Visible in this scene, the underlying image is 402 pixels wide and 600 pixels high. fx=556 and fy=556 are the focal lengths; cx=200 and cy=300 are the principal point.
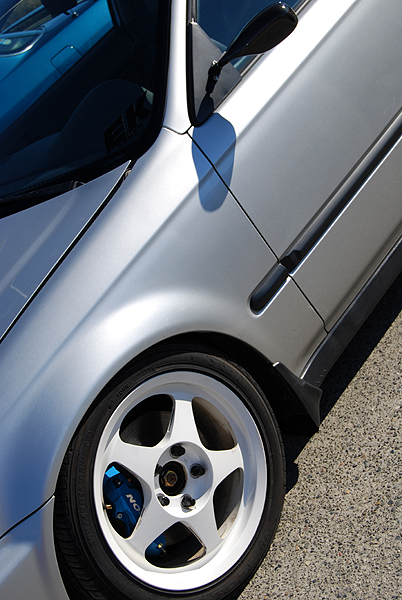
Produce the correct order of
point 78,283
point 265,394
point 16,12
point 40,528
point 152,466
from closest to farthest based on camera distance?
point 40,528 → point 78,283 → point 152,466 → point 265,394 → point 16,12

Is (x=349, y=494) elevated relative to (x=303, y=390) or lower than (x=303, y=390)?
lower

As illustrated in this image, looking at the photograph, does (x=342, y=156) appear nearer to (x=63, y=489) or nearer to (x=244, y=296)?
(x=244, y=296)

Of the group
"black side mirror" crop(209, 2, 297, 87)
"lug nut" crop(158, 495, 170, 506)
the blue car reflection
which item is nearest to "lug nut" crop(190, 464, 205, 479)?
"lug nut" crop(158, 495, 170, 506)

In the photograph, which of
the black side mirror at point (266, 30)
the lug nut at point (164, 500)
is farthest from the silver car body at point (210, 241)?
the lug nut at point (164, 500)

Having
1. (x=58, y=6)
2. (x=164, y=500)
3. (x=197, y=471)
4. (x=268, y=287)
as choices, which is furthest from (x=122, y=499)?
(x=58, y=6)

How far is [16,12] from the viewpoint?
225 centimetres

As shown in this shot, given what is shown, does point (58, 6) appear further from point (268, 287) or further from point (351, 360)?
point (351, 360)

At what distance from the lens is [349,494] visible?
6.49ft

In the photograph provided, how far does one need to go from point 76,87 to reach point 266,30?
0.72 metres

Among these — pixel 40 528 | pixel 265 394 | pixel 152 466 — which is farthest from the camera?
pixel 265 394

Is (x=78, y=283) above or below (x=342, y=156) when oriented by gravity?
above

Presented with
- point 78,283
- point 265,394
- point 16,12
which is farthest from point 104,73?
point 265,394

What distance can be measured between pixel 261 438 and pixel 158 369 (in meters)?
0.46

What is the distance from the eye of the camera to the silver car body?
145 cm
